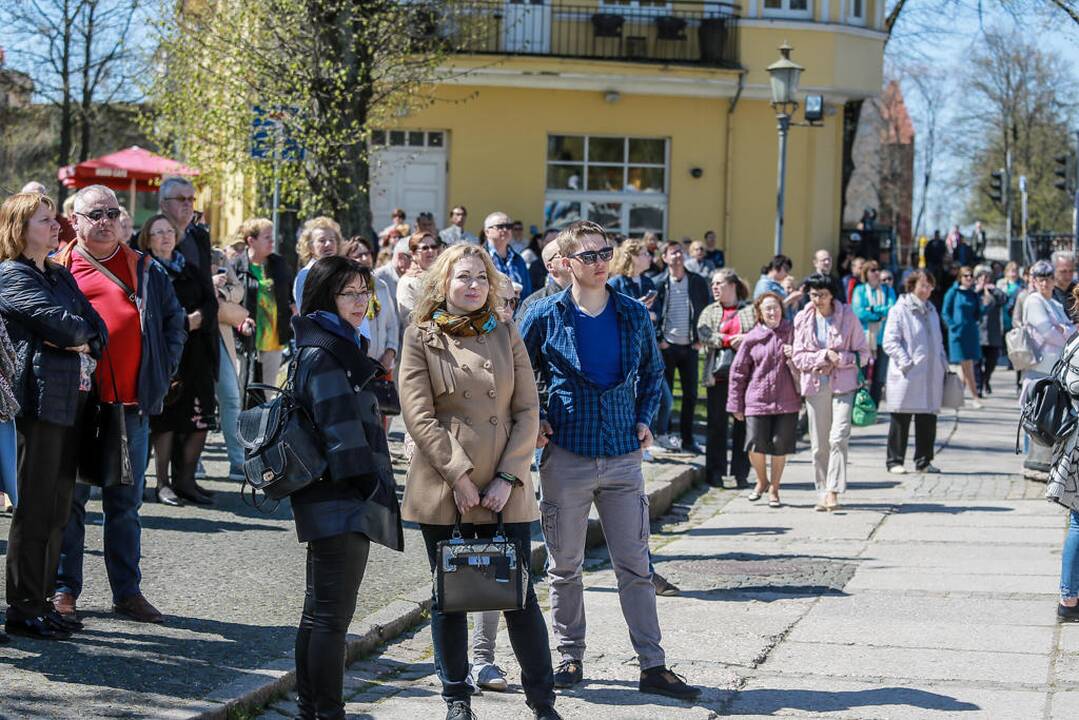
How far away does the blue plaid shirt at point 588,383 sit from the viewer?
668 centimetres

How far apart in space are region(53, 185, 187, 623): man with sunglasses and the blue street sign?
23.7ft

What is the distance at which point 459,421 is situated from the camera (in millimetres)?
6043

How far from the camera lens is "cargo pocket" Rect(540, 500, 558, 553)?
6.78 meters

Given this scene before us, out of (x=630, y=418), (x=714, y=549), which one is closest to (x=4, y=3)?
(x=714, y=549)

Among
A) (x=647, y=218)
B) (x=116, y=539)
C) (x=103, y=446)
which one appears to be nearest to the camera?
(x=103, y=446)

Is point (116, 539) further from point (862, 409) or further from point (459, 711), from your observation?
point (862, 409)

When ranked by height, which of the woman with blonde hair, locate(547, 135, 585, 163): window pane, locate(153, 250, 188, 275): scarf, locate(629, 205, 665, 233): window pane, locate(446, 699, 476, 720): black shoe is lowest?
locate(446, 699, 476, 720): black shoe

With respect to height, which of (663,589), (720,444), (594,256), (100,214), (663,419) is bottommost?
(663,589)

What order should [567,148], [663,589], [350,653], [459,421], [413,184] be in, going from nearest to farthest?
[459,421] → [350,653] → [663,589] → [413,184] → [567,148]

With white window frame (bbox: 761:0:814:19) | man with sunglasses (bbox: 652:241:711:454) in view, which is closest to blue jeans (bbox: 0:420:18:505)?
man with sunglasses (bbox: 652:241:711:454)

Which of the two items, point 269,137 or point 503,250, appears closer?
point 503,250

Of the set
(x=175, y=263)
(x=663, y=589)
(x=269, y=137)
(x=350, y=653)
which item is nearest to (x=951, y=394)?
(x=663, y=589)

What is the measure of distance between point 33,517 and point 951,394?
9586mm

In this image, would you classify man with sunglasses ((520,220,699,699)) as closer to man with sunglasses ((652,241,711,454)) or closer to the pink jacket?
the pink jacket
